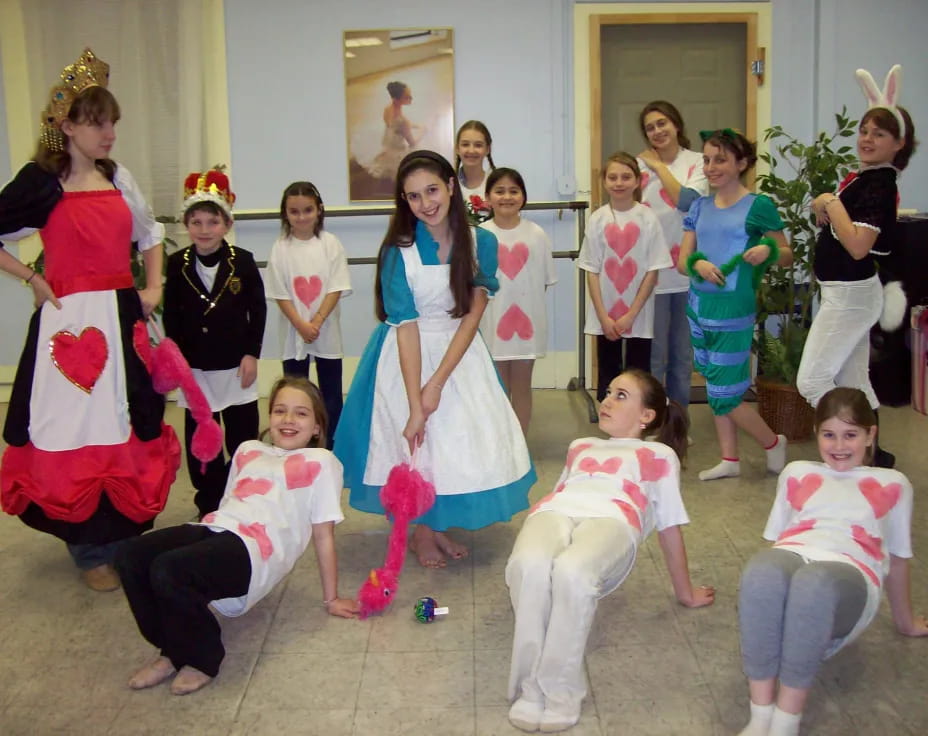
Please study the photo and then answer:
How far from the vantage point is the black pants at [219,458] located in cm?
316

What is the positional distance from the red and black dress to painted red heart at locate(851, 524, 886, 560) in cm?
178

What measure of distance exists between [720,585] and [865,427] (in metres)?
0.67

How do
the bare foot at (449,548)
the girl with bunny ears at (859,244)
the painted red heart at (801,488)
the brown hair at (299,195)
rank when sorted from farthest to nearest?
the brown hair at (299,195), the girl with bunny ears at (859,244), the bare foot at (449,548), the painted red heart at (801,488)

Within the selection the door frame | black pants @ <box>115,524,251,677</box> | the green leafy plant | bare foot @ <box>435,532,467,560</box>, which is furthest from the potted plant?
black pants @ <box>115,524,251,677</box>

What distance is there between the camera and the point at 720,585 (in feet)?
8.50

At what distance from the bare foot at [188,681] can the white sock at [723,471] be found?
1977 mm

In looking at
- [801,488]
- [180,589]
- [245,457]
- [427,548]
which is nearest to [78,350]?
[245,457]

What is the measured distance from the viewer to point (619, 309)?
3.92 m

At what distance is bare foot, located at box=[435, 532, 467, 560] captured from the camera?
9.32ft

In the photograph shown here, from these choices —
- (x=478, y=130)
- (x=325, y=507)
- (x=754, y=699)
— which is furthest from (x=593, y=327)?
(x=754, y=699)

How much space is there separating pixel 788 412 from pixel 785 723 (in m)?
2.37

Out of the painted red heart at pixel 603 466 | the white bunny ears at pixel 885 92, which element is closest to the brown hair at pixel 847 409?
the painted red heart at pixel 603 466

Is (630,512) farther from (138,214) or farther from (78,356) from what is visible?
(138,214)

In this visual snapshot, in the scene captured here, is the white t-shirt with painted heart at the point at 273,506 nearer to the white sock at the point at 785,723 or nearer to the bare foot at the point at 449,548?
the bare foot at the point at 449,548
